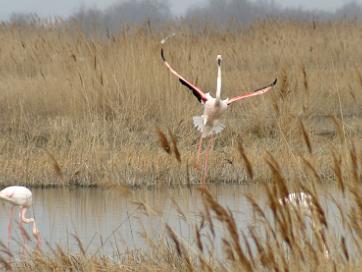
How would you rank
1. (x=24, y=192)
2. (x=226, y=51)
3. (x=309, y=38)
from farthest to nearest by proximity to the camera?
(x=309, y=38) < (x=226, y=51) < (x=24, y=192)

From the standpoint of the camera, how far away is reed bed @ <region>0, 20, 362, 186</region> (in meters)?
9.80

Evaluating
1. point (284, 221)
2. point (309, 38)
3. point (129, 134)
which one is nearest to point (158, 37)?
point (129, 134)

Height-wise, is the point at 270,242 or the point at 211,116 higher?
the point at 211,116

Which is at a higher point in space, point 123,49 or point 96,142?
point 123,49

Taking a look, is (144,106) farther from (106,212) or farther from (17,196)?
(17,196)

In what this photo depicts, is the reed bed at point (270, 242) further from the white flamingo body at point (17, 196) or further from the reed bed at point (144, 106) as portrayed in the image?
the reed bed at point (144, 106)

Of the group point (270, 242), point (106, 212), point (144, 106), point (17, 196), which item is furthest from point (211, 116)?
point (270, 242)

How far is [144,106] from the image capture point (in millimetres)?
11961

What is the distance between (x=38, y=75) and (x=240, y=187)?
18.4 feet

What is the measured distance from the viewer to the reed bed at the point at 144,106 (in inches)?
386

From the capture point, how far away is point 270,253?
3436 millimetres

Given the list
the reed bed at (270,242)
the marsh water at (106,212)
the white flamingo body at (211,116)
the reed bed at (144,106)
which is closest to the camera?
the reed bed at (270,242)

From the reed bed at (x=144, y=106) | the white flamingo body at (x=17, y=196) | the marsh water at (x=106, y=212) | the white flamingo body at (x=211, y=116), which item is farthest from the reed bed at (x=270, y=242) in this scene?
the white flamingo body at (x=211, y=116)

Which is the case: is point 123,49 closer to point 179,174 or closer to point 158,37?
point 158,37
